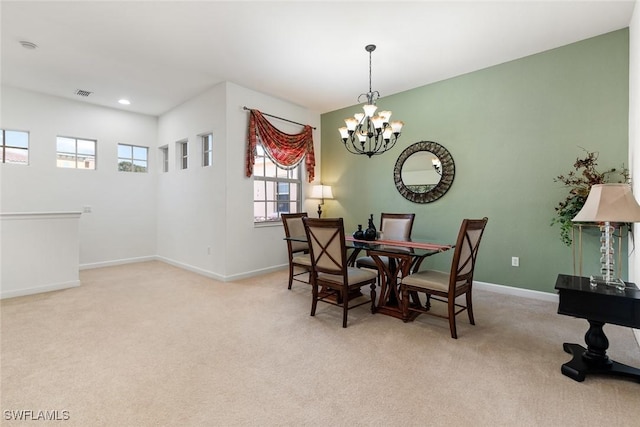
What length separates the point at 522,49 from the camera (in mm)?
3414

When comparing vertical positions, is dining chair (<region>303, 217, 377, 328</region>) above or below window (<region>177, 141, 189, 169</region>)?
below

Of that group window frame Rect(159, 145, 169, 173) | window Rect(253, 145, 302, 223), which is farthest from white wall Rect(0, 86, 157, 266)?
window Rect(253, 145, 302, 223)

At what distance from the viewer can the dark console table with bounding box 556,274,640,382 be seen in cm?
183

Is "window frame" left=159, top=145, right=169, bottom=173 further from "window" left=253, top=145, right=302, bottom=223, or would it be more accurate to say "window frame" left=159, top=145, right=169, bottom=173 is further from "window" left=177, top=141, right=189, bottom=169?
"window" left=253, top=145, right=302, bottom=223

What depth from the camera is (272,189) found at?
5.14 meters

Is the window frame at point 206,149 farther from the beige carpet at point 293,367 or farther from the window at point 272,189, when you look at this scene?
the beige carpet at point 293,367

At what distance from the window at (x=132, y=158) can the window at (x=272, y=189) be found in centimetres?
A: 274

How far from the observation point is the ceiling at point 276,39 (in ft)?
8.80

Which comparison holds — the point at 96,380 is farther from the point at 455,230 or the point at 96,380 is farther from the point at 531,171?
the point at 531,171

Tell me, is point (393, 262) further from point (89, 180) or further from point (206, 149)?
point (89, 180)

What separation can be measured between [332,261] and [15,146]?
538cm

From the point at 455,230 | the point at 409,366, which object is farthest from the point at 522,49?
the point at 409,366

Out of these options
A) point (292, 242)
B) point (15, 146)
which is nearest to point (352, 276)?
point (292, 242)

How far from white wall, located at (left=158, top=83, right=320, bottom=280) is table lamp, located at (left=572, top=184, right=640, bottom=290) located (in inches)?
154
